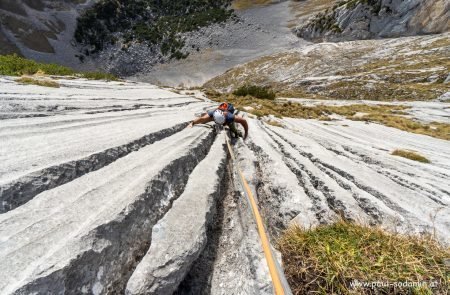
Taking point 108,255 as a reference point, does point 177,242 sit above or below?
below

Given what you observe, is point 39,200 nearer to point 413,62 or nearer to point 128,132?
point 128,132

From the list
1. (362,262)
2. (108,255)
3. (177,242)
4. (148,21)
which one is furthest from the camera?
(148,21)

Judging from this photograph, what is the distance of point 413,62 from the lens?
62.4m

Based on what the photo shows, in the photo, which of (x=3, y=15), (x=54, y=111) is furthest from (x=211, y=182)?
(x=3, y=15)

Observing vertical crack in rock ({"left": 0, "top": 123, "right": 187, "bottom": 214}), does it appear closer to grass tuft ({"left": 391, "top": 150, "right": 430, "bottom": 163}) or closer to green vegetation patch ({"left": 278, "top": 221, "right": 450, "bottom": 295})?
green vegetation patch ({"left": 278, "top": 221, "right": 450, "bottom": 295})

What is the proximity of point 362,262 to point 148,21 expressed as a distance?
15422 centimetres

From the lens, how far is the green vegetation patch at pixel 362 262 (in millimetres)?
3645

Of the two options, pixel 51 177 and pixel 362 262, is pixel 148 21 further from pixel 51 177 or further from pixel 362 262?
pixel 362 262

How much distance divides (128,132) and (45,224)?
Answer: 590 cm

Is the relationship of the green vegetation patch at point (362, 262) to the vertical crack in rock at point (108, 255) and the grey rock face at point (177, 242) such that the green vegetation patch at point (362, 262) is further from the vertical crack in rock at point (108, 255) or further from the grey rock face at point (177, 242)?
the vertical crack in rock at point (108, 255)

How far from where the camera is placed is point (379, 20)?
93062 mm

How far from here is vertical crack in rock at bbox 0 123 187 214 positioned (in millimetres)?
4723

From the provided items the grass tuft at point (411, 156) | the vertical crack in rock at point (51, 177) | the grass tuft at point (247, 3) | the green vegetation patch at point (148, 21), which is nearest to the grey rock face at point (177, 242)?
the vertical crack in rock at point (51, 177)

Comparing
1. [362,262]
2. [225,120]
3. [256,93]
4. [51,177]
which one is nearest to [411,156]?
[225,120]
